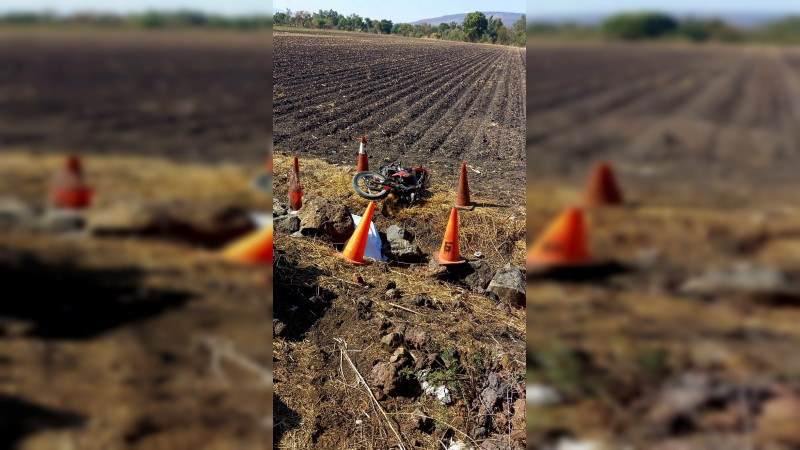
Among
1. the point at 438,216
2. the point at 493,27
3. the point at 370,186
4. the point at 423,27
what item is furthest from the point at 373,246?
the point at 423,27

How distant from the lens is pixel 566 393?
134 centimetres

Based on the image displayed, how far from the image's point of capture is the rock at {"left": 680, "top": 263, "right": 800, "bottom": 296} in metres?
1.08

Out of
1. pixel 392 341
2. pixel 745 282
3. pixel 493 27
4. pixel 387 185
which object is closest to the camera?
pixel 745 282

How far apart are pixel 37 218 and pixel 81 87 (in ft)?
0.79

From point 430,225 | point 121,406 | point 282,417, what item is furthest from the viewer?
point 430,225

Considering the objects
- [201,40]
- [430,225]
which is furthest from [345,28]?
[201,40]

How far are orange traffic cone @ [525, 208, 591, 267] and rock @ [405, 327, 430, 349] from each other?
3.82 meters

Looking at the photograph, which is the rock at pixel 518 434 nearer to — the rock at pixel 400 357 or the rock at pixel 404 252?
the rock at pixel 400 357

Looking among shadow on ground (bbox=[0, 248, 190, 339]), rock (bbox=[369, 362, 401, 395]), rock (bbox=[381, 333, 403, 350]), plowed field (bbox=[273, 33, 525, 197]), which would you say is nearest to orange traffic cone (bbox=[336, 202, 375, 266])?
rock (bbox=[381, 333, 403, 350])

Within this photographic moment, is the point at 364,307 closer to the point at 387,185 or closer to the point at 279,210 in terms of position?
the point at 279,210

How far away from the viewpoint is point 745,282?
3.63 ft

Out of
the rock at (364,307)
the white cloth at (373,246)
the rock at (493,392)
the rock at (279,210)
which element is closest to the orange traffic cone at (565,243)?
the rock at (493,392)

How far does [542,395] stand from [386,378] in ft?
11.1

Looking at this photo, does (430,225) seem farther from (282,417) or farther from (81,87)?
(81,87)
